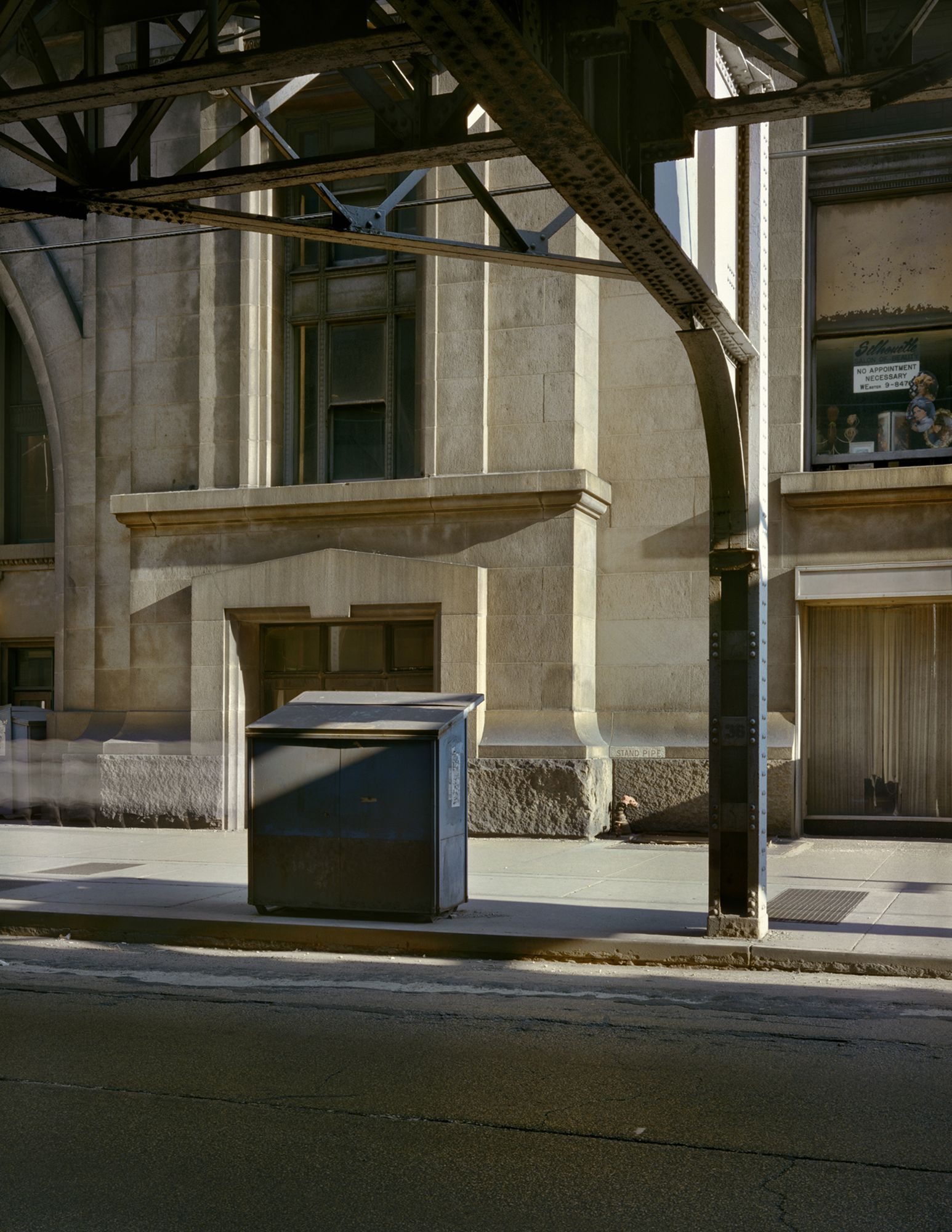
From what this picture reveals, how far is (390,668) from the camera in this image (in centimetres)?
1662

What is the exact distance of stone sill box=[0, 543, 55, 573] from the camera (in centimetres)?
1908

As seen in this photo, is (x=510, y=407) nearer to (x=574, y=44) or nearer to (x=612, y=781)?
(x=612, y=781)

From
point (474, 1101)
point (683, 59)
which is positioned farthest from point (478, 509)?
point (474, 1101)

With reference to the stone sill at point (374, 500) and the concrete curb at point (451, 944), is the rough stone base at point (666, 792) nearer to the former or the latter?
the stone sill at point (374, 500)

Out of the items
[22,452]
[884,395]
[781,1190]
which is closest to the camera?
[781,1190]

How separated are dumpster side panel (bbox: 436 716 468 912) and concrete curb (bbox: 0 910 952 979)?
54 cm

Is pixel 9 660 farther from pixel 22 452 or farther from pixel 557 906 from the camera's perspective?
pixel 557 906

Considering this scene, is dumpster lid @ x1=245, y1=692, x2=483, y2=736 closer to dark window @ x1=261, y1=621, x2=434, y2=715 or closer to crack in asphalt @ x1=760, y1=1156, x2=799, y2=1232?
crack in asphalt @ x1=760, y1=1156, x2=799, y2=1232

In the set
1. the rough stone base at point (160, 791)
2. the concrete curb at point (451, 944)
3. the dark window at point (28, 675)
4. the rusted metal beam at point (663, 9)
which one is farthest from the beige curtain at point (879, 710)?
the dark window at point (28, 675)

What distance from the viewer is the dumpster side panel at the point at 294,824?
9875mm

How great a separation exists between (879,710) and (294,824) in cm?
789

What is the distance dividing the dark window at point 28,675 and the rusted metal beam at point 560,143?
43.8ft

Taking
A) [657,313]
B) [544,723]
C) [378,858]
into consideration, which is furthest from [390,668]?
[378,858]

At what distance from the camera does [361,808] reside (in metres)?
9.80
